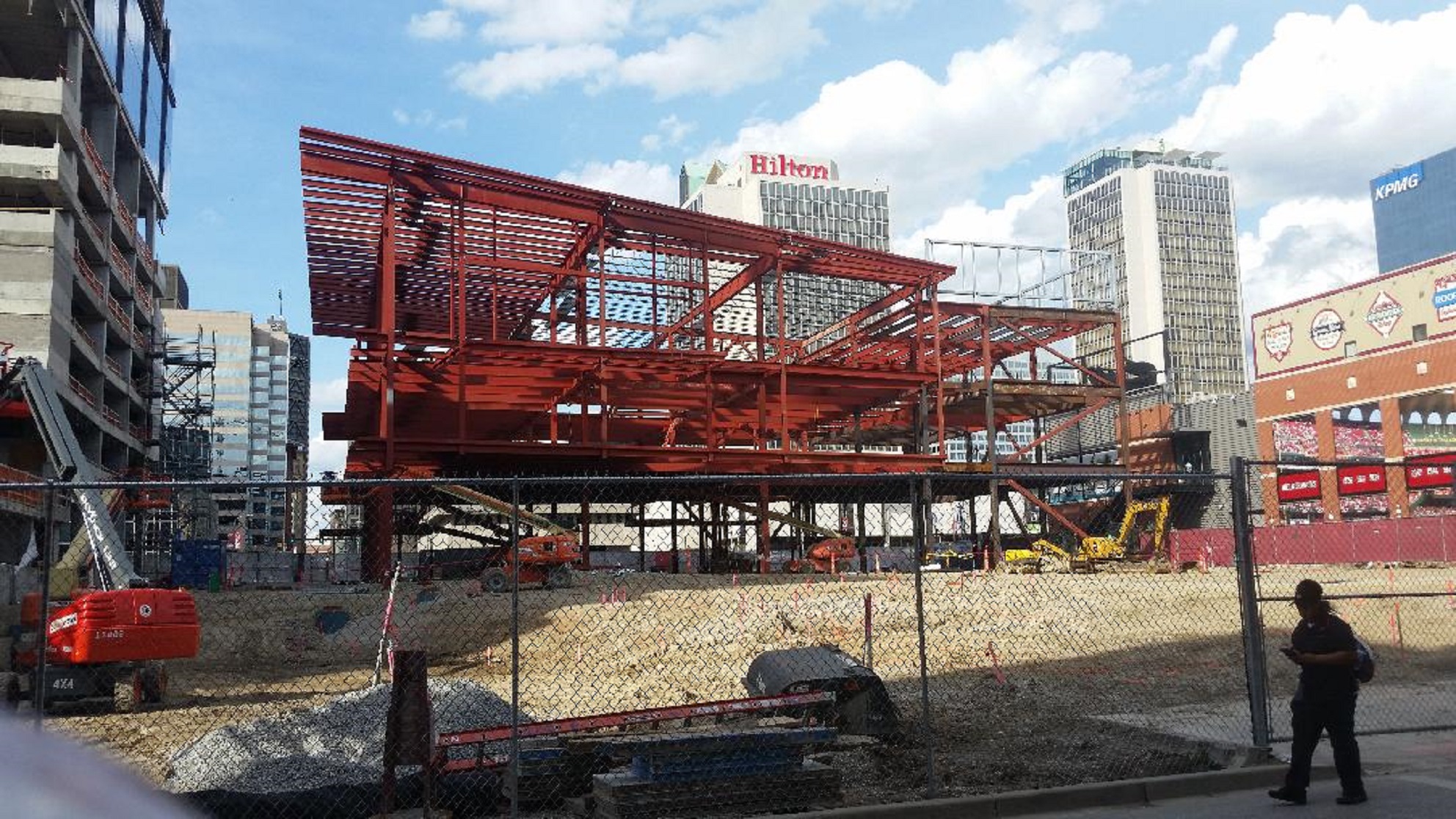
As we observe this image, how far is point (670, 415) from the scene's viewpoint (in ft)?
151

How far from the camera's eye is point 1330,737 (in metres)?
7.74

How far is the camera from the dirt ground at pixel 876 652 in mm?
10016

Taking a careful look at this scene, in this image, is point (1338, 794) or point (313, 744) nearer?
point (1338, 794)

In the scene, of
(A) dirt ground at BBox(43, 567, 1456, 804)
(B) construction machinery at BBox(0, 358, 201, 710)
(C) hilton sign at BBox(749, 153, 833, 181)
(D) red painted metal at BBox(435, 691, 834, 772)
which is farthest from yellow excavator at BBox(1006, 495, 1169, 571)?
(C) hilton sign at BBox(749, 153, 833, 181)

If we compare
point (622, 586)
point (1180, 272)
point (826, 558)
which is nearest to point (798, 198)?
point (1180, 272)

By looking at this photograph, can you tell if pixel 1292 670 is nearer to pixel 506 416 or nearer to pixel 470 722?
pixel 470 722

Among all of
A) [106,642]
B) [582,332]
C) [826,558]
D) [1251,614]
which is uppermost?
[582,332]

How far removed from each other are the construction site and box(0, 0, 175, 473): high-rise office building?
757cm

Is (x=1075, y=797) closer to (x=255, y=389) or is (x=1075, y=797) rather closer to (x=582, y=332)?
(x=582, y=332)

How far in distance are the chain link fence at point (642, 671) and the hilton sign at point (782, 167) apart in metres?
135

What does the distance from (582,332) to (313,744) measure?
29.1 metres

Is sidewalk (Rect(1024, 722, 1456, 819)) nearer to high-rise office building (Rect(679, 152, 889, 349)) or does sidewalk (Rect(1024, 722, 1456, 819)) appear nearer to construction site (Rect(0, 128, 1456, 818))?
construction site (Rect(0, 128, 1456, 818))

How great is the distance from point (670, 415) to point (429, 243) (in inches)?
568

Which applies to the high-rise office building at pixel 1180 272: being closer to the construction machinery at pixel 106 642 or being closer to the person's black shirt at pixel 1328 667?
the construction machinery at pixel 106 642
